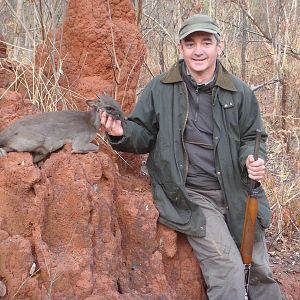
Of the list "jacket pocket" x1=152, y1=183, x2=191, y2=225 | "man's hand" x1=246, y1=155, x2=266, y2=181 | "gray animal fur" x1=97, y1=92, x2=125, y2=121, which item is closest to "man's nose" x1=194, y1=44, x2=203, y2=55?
"gray animal fur" x1=97, y1=92, x2=125, y2=121

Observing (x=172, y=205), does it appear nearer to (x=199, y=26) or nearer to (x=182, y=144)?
(x=182, y=144)

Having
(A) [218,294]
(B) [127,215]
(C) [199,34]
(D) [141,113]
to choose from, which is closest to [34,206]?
(B) [127,215]

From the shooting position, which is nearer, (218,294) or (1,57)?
(218,294)

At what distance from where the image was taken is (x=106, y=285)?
11.5 ft

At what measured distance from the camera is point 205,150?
4039 millimetres

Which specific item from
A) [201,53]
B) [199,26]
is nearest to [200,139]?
[201,53]

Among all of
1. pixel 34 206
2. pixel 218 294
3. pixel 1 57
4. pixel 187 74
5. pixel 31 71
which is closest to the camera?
pixel 34 206

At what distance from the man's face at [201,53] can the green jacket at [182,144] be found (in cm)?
11

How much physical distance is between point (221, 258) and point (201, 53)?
156 cm

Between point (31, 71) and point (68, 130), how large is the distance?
86 centimetres

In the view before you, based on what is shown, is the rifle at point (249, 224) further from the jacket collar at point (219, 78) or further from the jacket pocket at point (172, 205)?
the jacket collar at point (219, 78)

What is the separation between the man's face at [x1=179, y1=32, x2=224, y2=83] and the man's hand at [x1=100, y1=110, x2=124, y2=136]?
0.72m

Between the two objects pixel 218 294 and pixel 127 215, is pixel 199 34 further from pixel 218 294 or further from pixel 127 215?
→ pixel 218 294

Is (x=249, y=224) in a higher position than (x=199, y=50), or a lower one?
lower
